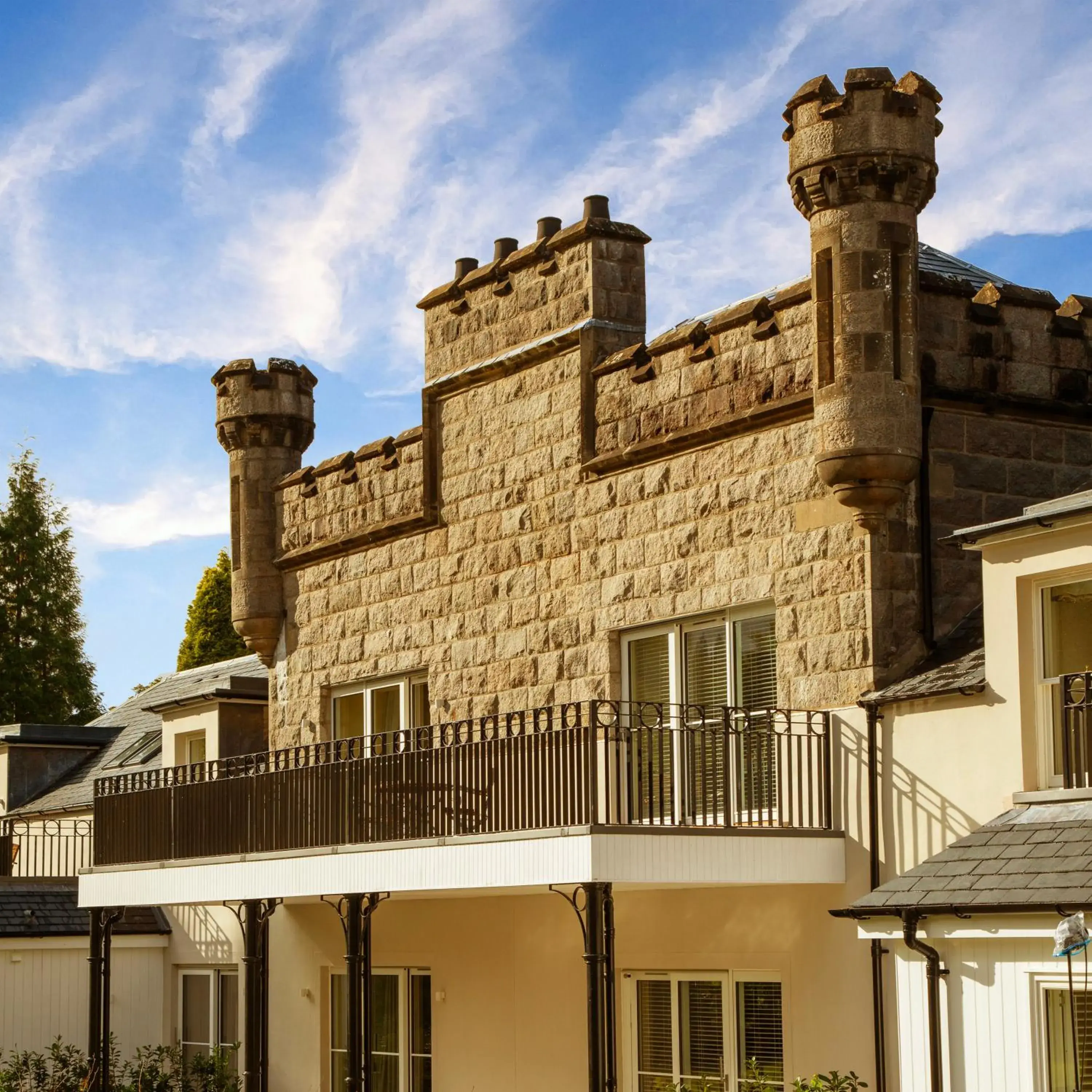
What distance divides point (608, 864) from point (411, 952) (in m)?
6.65

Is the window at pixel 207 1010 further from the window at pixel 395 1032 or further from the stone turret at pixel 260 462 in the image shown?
the stone turret at pixel 260 462

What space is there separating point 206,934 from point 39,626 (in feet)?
85.8

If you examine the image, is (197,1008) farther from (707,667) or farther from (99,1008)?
(707,667)

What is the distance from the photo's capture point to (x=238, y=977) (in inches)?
904

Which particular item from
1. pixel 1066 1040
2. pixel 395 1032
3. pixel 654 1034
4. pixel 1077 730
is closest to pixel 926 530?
pixel 1077 730

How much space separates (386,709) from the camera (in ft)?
68.7

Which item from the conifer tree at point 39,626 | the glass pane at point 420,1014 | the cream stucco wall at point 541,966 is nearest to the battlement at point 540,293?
the cream stucco wall at point 541,966

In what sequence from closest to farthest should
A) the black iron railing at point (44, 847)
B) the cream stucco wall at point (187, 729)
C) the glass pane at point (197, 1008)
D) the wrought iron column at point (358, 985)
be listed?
the wrought iron column at point (358, 985), the glass pane at point (197, 1008), the cream stucco wall at point (187, 729), the black iron railing at point (44, 847)

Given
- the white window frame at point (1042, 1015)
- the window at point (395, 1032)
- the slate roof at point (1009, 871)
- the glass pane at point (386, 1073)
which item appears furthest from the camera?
the glass pane at point (386, 1073)

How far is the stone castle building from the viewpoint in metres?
14.9

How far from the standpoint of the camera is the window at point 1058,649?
1332cm

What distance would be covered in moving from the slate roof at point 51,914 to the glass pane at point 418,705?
15.8ft

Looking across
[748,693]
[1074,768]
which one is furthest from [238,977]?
[1074,768]

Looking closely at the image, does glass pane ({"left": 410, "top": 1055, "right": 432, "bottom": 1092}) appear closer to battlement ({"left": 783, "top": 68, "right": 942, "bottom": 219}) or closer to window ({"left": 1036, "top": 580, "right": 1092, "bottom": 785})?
window ({"left": 1036, "top": 580, "right": 1092, "bottom": 785})
